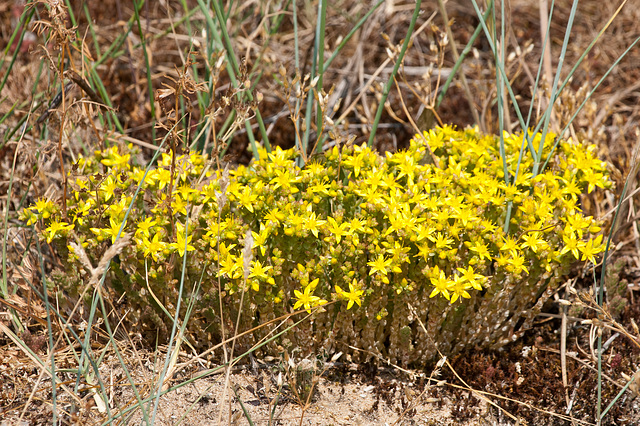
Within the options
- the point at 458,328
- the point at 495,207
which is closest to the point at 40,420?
the point at 458,328

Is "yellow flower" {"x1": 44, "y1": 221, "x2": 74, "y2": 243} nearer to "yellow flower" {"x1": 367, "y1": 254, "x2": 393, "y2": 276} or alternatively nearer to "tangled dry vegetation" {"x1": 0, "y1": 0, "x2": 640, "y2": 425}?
"tangled dry vegetation" {"x1": 0, "y1": 0, "x2": 640, "y2": 425}

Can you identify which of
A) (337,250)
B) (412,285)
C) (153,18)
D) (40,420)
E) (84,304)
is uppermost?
(153,18)

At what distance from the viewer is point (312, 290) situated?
2.49 metres

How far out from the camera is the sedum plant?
2471 millimetres

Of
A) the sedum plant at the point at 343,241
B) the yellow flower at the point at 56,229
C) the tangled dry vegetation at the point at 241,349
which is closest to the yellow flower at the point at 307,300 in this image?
the sedum plant at the point at 343,241

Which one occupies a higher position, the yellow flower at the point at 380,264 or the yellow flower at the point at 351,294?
the yellow flower at the point at 380,264

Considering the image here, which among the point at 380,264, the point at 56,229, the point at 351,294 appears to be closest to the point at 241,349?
the point at 351,294

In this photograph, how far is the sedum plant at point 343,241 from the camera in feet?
8.11

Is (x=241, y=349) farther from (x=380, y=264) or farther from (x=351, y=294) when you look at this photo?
(x=380, y=264)

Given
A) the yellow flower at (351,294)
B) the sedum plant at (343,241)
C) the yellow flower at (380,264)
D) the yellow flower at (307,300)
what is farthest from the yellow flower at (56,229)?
the yellow flower at (380,264)

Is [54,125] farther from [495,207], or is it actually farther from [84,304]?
[495,207]

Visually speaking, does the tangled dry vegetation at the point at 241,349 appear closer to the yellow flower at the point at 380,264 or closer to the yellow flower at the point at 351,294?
the yellow flower at the point at 351,294

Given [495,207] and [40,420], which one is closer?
[40,420]

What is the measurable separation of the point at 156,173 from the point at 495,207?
1.58 metres
